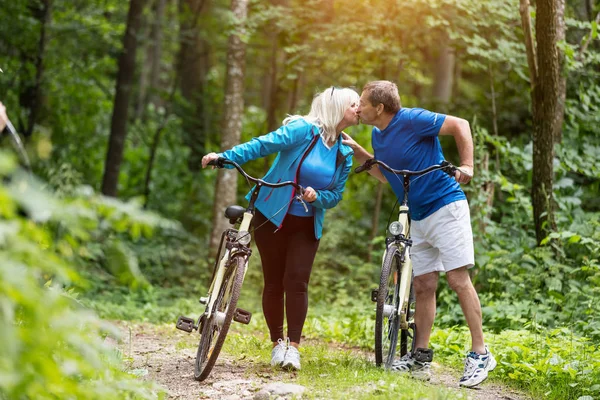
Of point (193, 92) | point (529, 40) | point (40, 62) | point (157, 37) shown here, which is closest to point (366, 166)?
point (529, 40)

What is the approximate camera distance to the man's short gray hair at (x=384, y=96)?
5.38 metres

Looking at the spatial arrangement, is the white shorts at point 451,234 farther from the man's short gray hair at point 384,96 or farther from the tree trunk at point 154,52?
the tree trunk at point 154,52

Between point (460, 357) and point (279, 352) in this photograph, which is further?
point (460, 357)

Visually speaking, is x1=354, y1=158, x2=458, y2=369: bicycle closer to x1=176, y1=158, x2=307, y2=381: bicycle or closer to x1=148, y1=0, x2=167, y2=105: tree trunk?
x1=176, y1=158, x2=307, y2=381: bicycle

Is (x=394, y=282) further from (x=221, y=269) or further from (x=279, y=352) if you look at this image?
(x=221, y=269)

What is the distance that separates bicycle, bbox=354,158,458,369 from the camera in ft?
17.3

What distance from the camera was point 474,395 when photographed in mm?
5000

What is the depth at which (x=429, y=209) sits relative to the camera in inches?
213

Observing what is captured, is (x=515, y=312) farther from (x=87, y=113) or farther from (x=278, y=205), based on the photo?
(x=87, y=113)

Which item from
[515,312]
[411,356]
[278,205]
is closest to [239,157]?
[278,205]

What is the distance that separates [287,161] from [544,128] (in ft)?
12.0

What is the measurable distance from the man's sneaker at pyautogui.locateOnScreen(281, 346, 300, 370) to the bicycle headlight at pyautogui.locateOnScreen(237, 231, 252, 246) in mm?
881

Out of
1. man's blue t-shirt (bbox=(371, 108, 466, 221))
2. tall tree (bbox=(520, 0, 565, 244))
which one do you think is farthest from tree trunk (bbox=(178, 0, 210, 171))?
man's blue t-shirt (bbox=(371, 108, 466, 221))

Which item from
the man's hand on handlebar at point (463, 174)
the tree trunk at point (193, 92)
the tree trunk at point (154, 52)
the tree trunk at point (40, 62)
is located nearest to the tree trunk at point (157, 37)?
the tree trunk at point (154, 52)
